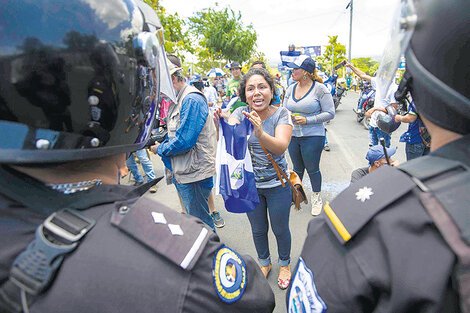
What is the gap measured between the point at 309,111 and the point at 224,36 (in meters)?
26.8

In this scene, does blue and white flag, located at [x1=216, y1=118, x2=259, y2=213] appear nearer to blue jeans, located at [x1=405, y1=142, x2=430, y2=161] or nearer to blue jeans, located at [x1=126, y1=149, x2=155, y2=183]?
blue jeans, located at [x1=405, y1=142, x2=430, y2=161]

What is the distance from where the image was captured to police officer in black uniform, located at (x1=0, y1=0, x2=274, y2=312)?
574mm

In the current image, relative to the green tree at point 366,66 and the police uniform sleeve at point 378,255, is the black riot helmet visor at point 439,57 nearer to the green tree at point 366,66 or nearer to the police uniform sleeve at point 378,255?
the police uniform sleeve at point 378,255

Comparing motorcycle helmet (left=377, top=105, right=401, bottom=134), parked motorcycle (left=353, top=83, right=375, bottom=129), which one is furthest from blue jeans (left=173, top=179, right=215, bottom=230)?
parked motorcycle (left=353, top=83, right=375, bottom=129)

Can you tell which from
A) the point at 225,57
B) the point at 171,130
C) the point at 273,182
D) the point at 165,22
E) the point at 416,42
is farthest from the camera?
the point at 225,57

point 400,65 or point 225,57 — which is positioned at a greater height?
point 400,65

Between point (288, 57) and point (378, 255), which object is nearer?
point (378, 255)

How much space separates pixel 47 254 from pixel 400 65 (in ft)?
3.58

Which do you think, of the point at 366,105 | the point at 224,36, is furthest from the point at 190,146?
the point at 224,36

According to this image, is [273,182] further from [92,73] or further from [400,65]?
[92,73]

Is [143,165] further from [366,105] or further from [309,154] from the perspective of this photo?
[366,105]

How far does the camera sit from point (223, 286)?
71 centimetres

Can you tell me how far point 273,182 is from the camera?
7.15ft

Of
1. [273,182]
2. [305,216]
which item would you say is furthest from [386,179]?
[305,216]
